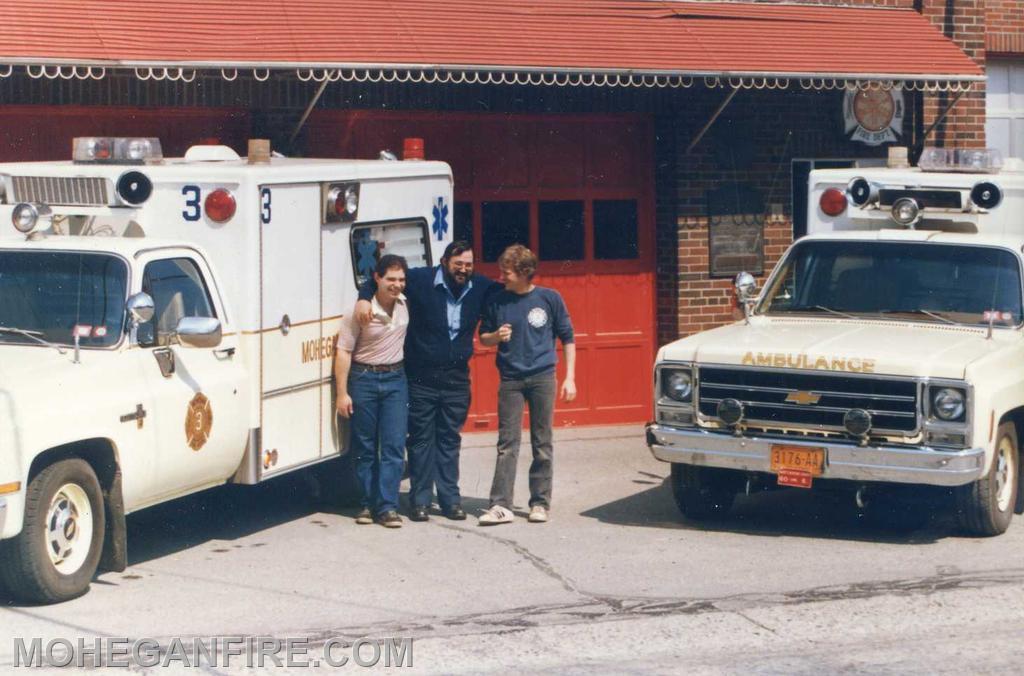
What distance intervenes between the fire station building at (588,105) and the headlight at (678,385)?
11.3ft

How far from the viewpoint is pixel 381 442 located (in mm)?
10320

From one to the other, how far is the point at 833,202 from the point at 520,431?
2.79 metres

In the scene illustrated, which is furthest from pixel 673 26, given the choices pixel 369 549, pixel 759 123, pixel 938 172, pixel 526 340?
pixel 369 549

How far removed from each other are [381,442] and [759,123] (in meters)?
6.18

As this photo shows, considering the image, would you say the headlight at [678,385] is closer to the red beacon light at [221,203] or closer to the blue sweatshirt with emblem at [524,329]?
the blue sweatshirt with emblem at [524,329]

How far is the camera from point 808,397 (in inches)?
377

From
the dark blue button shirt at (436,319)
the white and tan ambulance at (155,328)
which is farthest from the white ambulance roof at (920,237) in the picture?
the white and tan ambulance at (155,328)

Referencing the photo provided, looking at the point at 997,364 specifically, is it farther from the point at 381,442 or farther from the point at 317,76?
the point at 317,76

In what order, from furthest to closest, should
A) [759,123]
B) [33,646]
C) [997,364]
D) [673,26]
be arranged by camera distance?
[759,123], [673,26], [997,364], [33,646]

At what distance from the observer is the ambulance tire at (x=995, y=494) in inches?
383

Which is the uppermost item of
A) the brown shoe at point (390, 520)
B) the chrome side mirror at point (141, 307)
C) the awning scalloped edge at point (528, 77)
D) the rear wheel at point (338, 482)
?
the awning scalloped edge at point (528, 77)

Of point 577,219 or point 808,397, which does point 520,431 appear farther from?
point 577,219

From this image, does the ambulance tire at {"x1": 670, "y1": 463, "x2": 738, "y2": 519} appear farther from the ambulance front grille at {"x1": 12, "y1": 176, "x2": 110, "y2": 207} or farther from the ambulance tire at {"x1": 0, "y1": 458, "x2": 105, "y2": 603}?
the ambulance front grille at {"x1": 12, "y1": 176, "x2": 110, "y2": 207}

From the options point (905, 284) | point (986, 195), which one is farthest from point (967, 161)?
point (905, 284)
